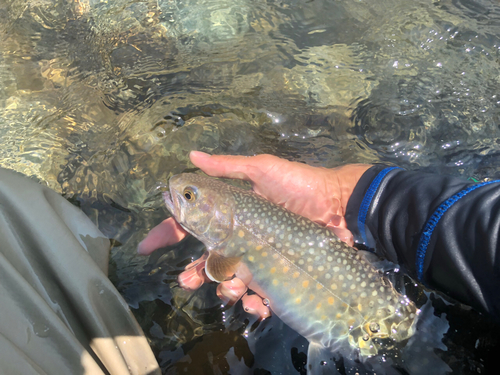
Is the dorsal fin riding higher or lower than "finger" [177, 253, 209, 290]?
higher

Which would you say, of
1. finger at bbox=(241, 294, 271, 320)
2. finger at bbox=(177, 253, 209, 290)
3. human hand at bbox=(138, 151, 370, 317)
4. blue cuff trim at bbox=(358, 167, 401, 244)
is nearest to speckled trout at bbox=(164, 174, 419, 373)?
finger at bbox=(241, 294, 271, 320)

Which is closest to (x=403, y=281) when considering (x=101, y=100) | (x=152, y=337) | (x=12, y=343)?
(x=152, y=337)

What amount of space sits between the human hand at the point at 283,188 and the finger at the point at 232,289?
0.08 m

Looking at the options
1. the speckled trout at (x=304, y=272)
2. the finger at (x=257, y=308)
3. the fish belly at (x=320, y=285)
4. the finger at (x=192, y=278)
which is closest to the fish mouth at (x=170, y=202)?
A: the speckled trout at (x=304, y=272)

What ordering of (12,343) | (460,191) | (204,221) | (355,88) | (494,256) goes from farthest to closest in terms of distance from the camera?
(355,88)
(204,221)
(460,191)
(494,256)
(12,343)

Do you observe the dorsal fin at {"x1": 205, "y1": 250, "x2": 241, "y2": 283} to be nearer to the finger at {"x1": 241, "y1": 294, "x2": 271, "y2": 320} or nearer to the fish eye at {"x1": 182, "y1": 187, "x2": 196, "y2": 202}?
the finger at {"x1": 241, "y1": 294, "x2": 271, "y2": 320}

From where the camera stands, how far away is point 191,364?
103 inches

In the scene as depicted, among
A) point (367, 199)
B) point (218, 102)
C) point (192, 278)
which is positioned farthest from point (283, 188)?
point (218, 102)

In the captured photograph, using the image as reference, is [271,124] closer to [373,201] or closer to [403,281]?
[373,201]

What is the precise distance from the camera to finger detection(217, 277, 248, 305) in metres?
2.82

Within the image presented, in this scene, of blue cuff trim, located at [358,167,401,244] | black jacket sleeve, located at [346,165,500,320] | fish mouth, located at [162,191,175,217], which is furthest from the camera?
blue cuff trim, located at [358,167,401,244]

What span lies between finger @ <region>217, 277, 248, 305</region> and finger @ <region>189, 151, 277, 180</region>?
3.34 ft

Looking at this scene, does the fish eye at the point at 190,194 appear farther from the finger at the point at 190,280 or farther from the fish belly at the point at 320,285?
the finger at the point at 190,280

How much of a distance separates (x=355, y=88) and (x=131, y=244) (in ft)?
10.9
